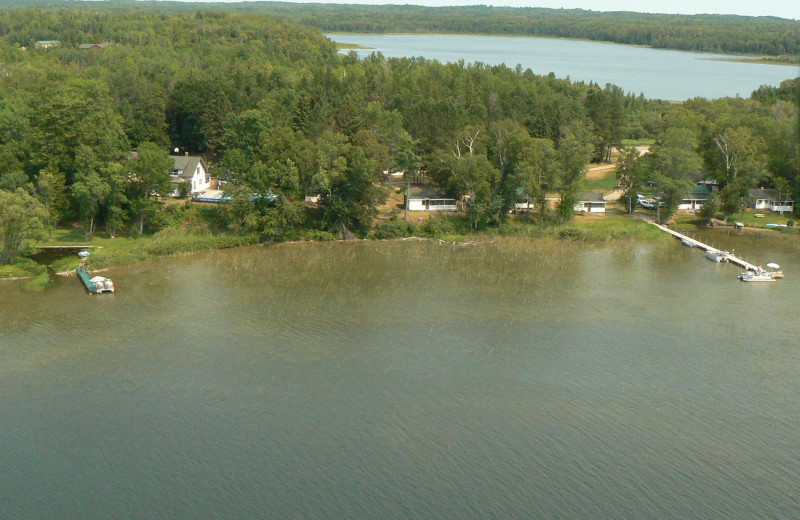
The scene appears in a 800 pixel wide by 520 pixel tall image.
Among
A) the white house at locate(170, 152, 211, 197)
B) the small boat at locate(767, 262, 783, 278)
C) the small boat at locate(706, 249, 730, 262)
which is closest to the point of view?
the small boat at locate(767, 262, 783, 278)

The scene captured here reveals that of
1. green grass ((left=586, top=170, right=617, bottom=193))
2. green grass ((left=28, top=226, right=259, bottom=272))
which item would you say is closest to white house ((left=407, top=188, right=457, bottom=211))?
green grass ((left=28, top=226, right=259, bottom=272))

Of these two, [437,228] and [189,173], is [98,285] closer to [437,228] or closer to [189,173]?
[189,173]

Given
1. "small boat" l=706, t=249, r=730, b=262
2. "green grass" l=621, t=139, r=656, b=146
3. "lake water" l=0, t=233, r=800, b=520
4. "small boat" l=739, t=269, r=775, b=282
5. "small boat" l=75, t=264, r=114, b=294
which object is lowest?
"lake water" l=0, t=233, r=800, b=520

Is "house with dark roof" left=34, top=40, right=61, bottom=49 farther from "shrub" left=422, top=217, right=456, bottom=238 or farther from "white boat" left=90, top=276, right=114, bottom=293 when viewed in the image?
"white boat" left=90, top=276, right=114, bottom=293

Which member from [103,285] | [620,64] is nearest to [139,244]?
[103,285]

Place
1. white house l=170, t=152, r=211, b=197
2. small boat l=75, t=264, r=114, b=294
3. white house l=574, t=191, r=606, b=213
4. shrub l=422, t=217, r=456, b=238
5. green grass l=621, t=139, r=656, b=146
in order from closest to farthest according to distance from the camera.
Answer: small boat l=75, t=264, r=114, b=294 < shrub l=422, t=217, r=456, b=238 < white house l=574, t=191, r=606, b=213 < white house l=170, t=152, r=211, b=197 < green grass l=621, t=139, r=656, b=146

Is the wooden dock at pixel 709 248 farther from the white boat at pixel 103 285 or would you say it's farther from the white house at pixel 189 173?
the white boat at pixel 103 285

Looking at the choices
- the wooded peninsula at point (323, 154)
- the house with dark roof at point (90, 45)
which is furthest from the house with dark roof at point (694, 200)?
the house with dark roof at point (90, 45)

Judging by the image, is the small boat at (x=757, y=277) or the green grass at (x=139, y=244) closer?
the small boat at (x=757, y=277)
